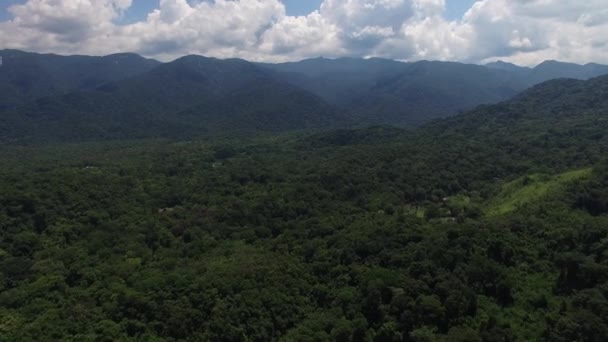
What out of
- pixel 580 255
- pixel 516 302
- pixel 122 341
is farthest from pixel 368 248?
pixel 122 341

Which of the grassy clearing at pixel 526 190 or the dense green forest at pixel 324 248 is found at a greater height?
the grassy clearing at pixel 526 190

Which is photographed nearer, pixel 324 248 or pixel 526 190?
pixel 324 248

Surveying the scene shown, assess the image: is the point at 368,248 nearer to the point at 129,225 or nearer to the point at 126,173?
the point at 129,225

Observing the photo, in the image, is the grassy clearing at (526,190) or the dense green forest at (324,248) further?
the grassy clearing at (526,190)

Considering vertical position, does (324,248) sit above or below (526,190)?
below
